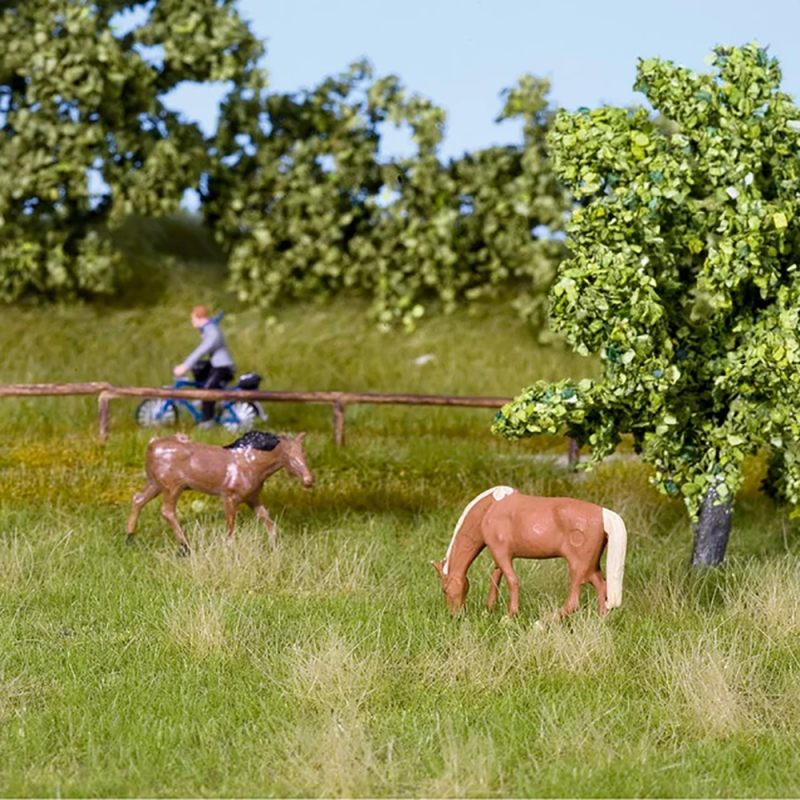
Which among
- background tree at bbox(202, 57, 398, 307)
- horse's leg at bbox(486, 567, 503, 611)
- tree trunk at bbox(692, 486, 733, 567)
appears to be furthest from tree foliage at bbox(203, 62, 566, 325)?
horse's leg at bbox(486, 567, 503, 611)

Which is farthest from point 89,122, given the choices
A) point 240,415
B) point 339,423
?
point 339,423

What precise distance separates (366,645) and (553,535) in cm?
152

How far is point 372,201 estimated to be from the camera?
2072 centimetres

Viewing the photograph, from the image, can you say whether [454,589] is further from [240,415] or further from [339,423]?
[240,415]

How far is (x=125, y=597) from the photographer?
33.3ft

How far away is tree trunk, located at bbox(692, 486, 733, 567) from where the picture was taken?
1143cm

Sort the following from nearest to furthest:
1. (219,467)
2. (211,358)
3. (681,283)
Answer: (681,283)
(219,467)
(211,358)

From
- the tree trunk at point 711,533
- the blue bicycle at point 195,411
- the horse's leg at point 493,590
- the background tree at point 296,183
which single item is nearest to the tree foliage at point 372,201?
the background tree at point 296,183

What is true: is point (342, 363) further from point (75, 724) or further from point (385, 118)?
point (75, 724)

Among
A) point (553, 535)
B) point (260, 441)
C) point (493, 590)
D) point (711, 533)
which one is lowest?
point (711, 533)

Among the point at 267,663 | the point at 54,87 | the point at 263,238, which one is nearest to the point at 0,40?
the point at 54,87

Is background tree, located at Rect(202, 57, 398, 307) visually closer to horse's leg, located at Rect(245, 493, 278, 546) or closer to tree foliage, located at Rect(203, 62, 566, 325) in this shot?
tree foliage, located at Rect(203, 62, 566, 325)

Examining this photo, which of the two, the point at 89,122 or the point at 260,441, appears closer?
the point at 260,441

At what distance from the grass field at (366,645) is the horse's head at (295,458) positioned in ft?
2.23
